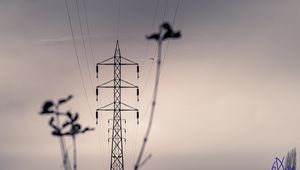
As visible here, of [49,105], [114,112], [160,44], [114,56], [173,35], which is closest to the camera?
[160,44]

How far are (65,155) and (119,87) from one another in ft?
303

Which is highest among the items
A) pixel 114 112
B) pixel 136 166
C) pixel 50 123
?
pixel 114 112

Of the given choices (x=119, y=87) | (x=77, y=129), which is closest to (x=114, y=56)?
(x=119, y=87)

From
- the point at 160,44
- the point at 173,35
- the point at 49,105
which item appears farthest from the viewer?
the point at 49,105

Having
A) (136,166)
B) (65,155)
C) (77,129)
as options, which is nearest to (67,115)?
(77,129)

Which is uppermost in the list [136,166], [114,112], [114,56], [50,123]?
[114,56]

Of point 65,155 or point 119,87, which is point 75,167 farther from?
point 119,87

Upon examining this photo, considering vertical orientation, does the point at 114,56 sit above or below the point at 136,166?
above

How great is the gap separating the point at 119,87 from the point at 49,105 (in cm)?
9138

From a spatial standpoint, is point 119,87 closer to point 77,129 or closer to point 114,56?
point 114,56

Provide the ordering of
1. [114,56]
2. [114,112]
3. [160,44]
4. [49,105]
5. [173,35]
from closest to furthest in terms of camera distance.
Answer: [160,44] → [173,35] → [49,105] → [114,112] → [114,56]

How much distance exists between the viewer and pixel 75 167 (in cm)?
1256

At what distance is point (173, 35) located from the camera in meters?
11.4

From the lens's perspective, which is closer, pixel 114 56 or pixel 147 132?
pixel 147 132
